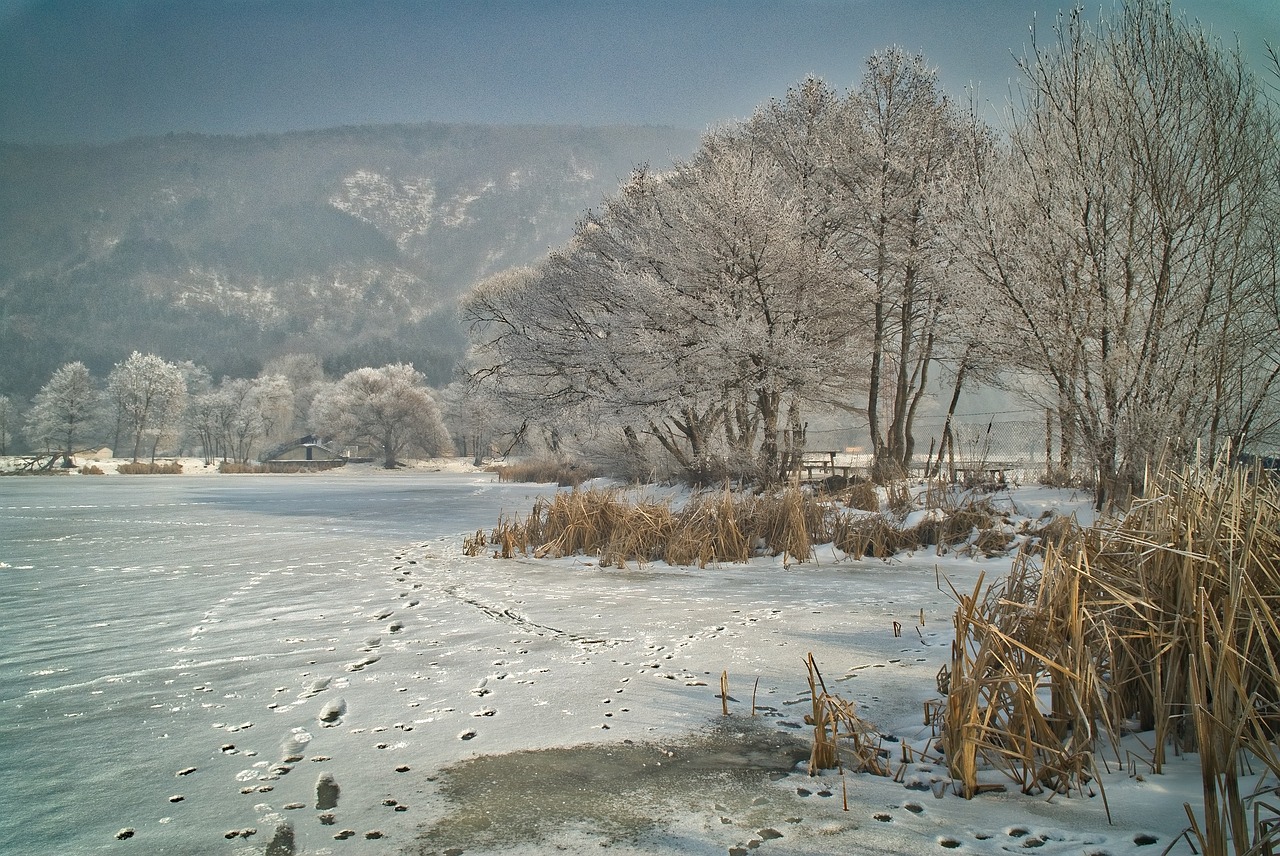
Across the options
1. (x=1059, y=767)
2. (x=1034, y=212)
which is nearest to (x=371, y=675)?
(x=1059, y=767)

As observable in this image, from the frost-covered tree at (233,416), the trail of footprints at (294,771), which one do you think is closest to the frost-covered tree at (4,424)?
the frost-covered tree at (233,416)

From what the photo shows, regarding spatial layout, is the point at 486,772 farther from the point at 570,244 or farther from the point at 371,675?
the point at 570,244

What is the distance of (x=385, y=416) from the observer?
201 ft

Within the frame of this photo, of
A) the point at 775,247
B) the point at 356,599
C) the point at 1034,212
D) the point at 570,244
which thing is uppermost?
the point at 570,244

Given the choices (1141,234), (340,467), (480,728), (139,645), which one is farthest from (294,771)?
(340,467)

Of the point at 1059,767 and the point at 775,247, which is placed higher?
the point at 775,247

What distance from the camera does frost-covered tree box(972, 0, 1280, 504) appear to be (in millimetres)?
8836

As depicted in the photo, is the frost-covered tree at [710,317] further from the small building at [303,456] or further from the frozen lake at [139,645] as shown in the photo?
the small building at [303,456]

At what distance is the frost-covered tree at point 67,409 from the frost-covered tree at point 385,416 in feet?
58.6

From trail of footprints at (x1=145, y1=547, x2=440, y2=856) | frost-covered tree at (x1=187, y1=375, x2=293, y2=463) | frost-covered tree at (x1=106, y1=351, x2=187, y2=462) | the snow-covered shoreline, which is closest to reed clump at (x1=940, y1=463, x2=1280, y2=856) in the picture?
trail of footprints at (x1=145, y1=547, x2=440, y2=856)

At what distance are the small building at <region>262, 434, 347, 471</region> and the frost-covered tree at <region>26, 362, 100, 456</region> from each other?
1276cm

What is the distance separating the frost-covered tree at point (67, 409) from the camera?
56125 mm

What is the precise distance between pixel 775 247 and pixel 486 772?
1459 cm

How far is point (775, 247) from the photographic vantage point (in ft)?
52.7
